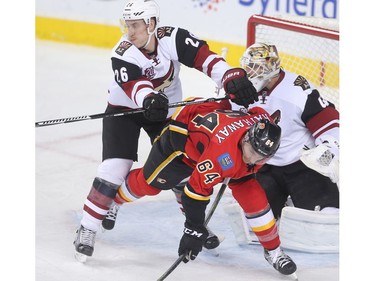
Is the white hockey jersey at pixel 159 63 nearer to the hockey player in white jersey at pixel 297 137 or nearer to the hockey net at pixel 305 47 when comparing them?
the hockey player in white jersey at pixel 297 137

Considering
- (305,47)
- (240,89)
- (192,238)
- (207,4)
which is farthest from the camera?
(207,4)

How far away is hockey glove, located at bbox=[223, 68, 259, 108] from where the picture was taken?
9.90 ft

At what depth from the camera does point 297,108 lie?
3328 mm

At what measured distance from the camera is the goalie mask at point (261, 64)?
3291 millimetres

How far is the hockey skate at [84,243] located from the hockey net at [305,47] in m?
1.22

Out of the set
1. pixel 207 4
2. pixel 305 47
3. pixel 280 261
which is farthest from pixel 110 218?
pixel 207 4

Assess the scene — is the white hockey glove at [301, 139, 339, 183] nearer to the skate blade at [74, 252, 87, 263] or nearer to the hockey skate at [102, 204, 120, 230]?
the hockey skate at [102, 204, 120, 230]

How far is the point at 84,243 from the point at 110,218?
0.21 metres

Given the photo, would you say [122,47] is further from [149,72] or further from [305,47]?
[305,47]

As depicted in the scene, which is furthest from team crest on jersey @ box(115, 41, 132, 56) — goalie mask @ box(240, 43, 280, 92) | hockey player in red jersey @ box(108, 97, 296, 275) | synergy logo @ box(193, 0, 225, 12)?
synergy logo @ box(193, 0, 225, 12)

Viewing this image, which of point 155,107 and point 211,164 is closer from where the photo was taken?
point 211,164

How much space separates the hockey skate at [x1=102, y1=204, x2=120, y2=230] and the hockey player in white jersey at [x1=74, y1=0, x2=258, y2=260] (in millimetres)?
63

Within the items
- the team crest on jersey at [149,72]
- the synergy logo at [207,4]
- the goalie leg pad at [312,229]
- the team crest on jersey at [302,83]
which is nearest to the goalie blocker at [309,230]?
the goalie leg pad at [312,229]

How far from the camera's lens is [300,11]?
5113 millimetres
